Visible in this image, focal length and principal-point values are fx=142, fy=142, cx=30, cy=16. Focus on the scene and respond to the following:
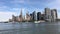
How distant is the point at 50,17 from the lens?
6201 inches

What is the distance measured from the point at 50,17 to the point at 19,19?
34788 millimetres

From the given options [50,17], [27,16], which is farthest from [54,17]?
[27,16]

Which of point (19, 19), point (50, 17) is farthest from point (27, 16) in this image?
point (50, 17)

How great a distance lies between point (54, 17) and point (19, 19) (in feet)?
127

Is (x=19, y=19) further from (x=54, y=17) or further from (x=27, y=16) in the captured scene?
(x=54, y=17)

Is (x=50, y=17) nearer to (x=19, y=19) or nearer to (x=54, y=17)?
(x=54, y=17)

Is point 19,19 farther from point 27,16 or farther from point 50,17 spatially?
point 50,17

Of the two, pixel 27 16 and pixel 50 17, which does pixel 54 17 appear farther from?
pixel 27 16

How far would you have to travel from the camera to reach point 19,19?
150 m

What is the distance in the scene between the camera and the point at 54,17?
156m

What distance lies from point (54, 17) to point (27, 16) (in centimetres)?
2989

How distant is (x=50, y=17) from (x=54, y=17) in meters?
4.40

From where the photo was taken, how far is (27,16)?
15350 cm
